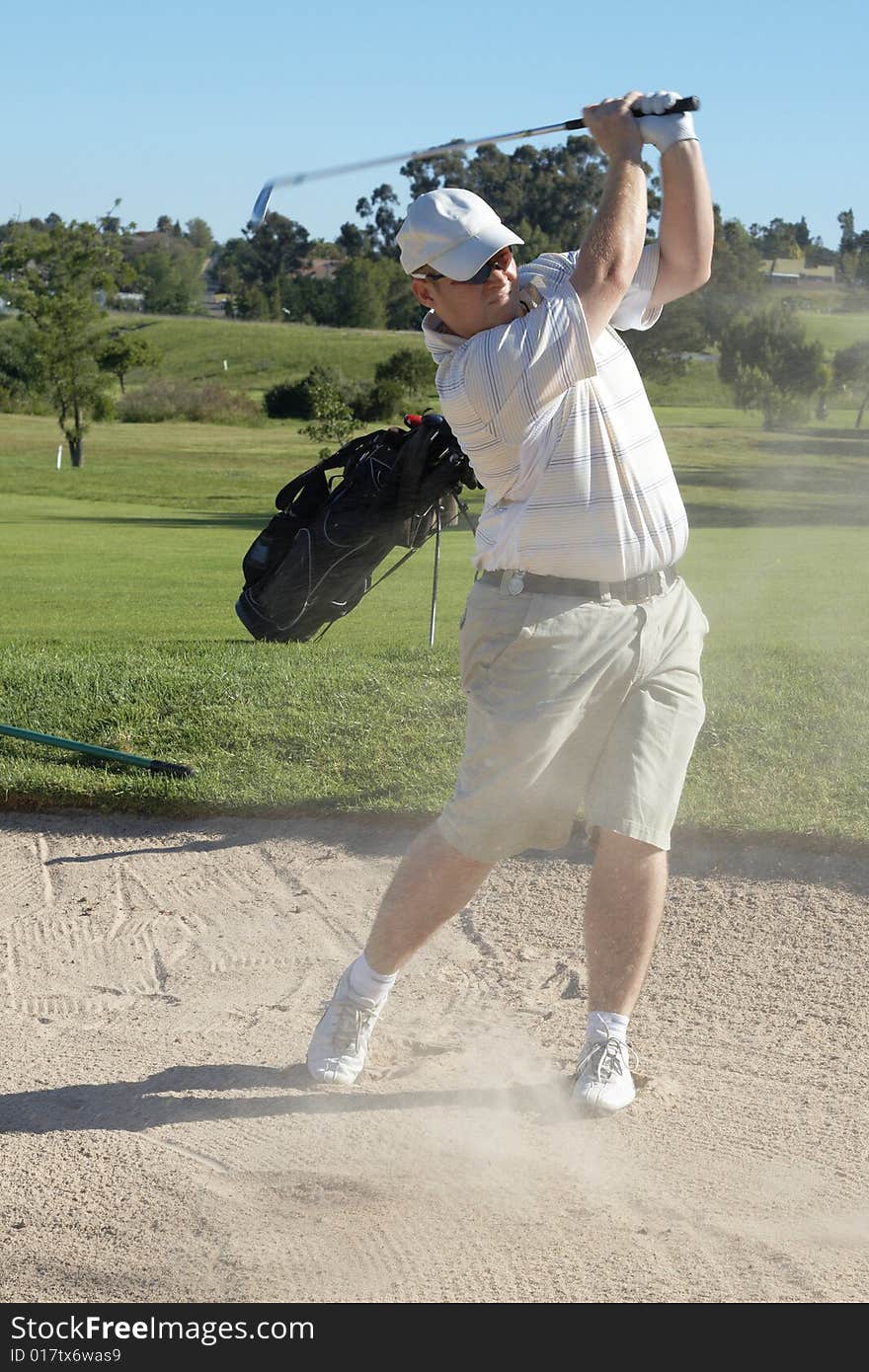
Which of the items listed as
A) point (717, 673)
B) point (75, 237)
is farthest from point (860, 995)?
point (75, 237)

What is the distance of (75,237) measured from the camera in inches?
1613

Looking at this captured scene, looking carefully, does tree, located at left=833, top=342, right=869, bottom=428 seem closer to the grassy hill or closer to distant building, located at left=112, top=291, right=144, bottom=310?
the grassy hill

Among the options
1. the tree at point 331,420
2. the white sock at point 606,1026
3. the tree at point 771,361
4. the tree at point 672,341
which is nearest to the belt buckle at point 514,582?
the white sock at point 606,1026

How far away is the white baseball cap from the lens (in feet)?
9.66

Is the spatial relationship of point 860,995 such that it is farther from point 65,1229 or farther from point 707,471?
point 707,471

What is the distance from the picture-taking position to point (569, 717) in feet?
10.5

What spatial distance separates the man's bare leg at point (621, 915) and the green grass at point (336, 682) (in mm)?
1771

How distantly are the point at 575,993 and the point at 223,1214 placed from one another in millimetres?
1508

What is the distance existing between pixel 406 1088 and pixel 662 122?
223cm

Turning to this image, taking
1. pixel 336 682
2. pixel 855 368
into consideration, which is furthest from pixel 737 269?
pixel 855 368

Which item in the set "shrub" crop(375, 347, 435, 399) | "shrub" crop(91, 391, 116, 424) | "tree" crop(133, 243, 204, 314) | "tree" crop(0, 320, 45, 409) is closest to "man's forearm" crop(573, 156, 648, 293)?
"shrub" crop(91, 391, 116, 424)

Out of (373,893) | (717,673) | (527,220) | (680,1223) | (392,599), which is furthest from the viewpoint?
(527,220)

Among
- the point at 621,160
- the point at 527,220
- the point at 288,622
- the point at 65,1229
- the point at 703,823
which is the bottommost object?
the point at 65,1229

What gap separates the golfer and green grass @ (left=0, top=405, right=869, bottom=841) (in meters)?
1.86
